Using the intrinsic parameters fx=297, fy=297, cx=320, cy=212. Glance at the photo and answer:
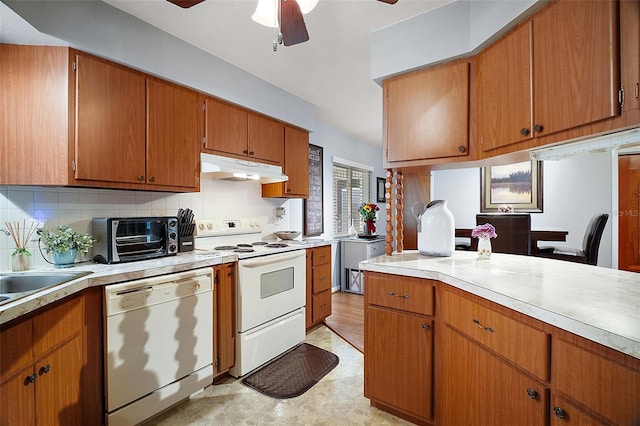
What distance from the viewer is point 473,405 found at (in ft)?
4.41

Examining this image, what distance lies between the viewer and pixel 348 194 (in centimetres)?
514

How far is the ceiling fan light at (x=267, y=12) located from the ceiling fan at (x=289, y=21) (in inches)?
6.6

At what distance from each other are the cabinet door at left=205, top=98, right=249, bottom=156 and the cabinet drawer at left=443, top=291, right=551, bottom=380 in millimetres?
2067

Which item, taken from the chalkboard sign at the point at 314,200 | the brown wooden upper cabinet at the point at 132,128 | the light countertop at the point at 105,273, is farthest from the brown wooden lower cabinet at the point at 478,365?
the chalkboard sign at the point at 314,200

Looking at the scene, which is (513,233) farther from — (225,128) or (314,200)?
(225,128)

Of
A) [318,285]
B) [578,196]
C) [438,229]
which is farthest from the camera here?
[318,285]

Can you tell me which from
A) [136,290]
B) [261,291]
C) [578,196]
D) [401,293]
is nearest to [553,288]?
[401,293]

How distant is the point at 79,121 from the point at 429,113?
214cm

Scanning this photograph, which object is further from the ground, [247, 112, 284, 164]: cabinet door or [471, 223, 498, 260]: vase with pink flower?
[247, 112, 284, 164]: cabinet door

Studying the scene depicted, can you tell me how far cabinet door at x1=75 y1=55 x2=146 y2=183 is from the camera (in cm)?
173

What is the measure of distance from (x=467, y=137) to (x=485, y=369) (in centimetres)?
130

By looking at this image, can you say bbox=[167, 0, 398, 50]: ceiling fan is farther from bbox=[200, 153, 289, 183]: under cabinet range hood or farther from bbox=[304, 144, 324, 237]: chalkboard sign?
bbox=[304, 144, 324, 237]: chalkboard sign

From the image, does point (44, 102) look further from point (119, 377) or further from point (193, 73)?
point (119, 377)

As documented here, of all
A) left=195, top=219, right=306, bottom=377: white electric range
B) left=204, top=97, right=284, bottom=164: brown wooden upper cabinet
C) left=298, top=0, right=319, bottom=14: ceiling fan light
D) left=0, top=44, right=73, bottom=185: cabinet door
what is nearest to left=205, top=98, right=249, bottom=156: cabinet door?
left=204, top=97, right=284, bottom=164: brown wooden upper cabinet
